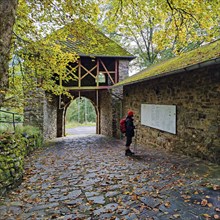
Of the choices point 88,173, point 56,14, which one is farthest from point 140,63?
point 88,173

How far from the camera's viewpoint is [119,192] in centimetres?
378

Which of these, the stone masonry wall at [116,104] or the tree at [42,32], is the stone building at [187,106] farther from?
the stone masonry wall at [116,104]

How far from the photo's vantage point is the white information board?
22.7 feet

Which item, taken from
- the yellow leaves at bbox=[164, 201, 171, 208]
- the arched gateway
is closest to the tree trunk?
the arched gateway

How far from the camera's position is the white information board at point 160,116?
6.93 meters

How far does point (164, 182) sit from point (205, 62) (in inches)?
101

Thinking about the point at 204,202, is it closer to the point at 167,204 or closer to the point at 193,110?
the point at 167,204

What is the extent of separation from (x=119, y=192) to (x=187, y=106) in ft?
11.6

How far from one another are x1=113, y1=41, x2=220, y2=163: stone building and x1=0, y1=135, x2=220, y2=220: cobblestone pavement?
0.71 m

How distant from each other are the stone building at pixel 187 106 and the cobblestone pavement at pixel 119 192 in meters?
0.71

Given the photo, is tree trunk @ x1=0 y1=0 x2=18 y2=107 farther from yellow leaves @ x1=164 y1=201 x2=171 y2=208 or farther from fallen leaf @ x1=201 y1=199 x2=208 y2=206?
fallen leaf @ x1=201 y1=199 x2=208 y2=206

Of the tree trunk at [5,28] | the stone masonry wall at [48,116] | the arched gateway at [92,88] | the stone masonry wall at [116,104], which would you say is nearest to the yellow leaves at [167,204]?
the tree trunk at [5,28]

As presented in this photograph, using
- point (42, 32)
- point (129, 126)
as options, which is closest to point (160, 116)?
point (129, 126)

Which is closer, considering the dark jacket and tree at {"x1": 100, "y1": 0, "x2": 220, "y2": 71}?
tree at {"x1": 100, "y1": 0, "x2": 220, "y2": 71}
